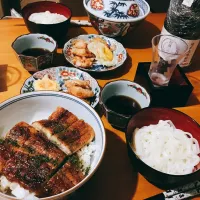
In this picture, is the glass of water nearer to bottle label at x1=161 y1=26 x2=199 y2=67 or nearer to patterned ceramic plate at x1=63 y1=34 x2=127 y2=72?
bottle label at x1=161 y1=26 x2=199 y2=67

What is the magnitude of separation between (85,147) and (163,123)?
1.06 feet

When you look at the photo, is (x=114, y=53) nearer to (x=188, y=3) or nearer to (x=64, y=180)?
(x=188, y=3)

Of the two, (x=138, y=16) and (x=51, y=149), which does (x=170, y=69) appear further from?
(x=51, y=149)

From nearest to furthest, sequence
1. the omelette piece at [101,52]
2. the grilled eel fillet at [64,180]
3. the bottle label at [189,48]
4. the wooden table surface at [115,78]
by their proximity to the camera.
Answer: the grilled eel fillet at [64,180] → the wooden table surface at [115,78] → the bottle label at [189,48] → the omelette piece at [101,52]

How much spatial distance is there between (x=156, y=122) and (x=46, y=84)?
1.74 feet

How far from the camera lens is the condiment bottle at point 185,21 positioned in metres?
1.27

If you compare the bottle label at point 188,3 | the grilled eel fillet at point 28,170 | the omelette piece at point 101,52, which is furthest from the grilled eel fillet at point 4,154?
the bottle label at point 188,3

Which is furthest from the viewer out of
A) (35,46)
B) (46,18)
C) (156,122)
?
(46,18)

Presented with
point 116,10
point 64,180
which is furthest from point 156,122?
point 116,10

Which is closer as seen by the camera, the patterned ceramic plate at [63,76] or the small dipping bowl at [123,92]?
the small dipping bowl at [123,92]

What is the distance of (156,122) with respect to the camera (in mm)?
1127

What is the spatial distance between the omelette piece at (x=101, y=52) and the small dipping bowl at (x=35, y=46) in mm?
219

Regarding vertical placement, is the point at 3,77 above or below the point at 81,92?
below

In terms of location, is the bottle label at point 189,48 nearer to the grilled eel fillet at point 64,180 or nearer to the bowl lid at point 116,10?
the bowl lid at point 116,10
